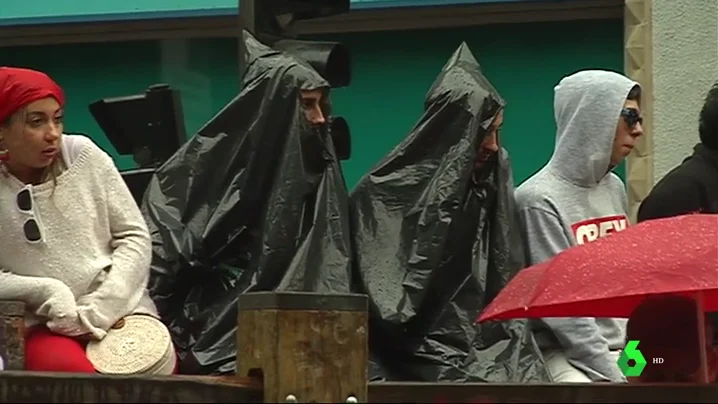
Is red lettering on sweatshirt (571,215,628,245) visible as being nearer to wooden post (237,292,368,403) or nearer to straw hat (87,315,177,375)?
straw hat (87,315,177,375)

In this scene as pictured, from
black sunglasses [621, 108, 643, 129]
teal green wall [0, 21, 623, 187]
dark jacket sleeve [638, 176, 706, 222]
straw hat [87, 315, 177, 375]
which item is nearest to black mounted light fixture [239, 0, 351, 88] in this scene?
black sunglasses [621, 108, 643, 129]

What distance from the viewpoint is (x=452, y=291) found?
6055mm

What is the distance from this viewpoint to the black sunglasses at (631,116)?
6.63 meters

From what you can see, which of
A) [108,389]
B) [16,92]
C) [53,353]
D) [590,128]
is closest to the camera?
[108,389]

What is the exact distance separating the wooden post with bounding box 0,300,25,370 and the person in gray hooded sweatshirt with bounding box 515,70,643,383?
1.92 m

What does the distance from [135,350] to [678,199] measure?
6.39 feet

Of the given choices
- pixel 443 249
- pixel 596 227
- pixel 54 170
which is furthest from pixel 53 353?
pixel 596 227

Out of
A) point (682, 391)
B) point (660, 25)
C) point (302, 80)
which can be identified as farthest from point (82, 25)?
point (682, 391)

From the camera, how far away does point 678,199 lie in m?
6.19

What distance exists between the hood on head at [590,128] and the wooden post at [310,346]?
8.95ft

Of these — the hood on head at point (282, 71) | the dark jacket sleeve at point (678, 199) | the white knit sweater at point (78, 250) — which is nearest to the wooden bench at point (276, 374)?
the white knit sweater at point (78, 250)

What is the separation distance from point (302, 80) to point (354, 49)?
4155mm

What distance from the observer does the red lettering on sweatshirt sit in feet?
20.9

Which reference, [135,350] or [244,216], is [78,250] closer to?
[135,350]
